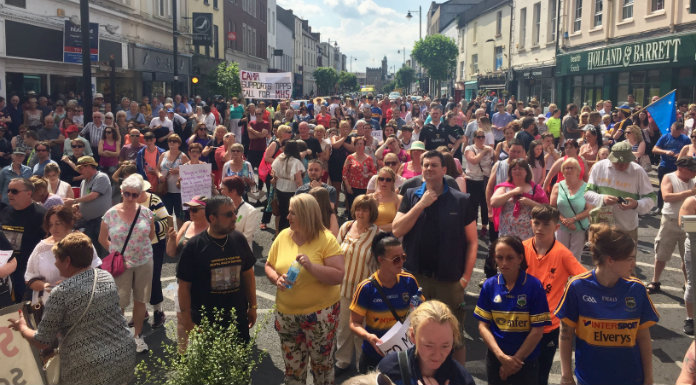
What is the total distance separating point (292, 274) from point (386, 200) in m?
2.27

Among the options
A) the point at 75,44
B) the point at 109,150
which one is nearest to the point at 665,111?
the point at 109,150

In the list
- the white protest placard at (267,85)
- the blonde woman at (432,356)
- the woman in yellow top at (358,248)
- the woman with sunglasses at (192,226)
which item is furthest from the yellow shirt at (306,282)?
the white protest placard at (267,85)

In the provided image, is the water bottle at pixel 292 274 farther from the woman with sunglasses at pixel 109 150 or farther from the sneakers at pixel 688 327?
the woman with sunglasses at pixel 109 150

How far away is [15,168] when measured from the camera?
8508 mm

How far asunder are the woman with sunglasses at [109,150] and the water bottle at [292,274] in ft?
26.8

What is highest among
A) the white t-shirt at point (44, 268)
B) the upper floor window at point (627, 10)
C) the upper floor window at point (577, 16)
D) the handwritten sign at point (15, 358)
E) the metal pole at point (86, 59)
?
the upper floor window at point (577, 16)

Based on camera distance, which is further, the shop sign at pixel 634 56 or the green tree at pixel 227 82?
the green tree at pixel 227 82

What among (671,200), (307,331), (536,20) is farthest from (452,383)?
(536,20)

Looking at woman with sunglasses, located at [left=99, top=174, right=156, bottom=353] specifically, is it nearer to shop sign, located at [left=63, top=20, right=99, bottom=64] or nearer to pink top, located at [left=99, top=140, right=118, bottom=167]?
pink top, located at [left=99, top=140, right=118, bottom=167]

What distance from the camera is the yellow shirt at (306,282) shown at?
4590mm

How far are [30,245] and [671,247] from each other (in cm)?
727

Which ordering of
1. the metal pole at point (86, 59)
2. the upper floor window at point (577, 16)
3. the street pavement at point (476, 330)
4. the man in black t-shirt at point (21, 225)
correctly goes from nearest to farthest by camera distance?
the street pavement at point (476, 330) < the man in black t-shirt at point (21, 225) < the metal pole at point (86, 59) < the upper floor window at point (577, 16)

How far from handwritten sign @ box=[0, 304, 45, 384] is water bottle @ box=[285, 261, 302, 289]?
6.12 ft

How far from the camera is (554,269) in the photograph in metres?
4.76
